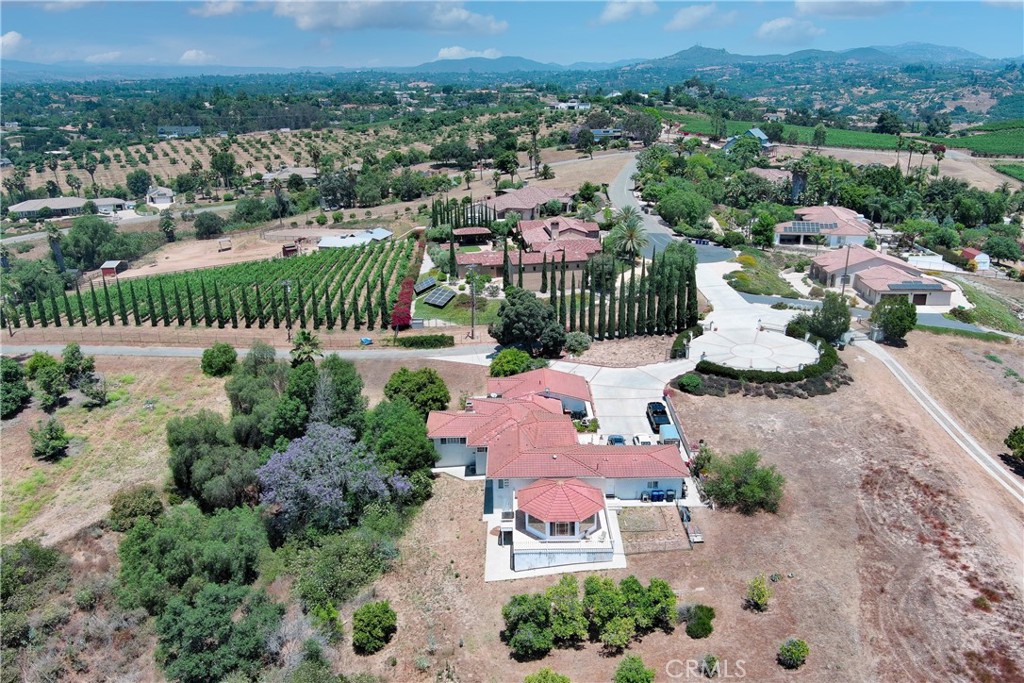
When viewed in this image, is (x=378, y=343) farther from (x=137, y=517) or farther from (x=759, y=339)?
(x=759, y=339)

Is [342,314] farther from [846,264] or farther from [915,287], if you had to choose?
[915,287]

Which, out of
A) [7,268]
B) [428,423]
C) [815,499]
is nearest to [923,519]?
[815,499]

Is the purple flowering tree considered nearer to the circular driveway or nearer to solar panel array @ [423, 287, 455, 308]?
solar panel array @ [423, 287, 455, 308]

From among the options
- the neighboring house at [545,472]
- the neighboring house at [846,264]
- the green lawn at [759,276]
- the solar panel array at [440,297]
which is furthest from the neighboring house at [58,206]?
the neighboring house at [846,264]

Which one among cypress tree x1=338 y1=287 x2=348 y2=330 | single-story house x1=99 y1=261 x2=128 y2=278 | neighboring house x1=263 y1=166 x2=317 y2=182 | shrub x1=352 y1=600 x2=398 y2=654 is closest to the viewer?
shrub x1=352 y1=600 x2=398 y2=654

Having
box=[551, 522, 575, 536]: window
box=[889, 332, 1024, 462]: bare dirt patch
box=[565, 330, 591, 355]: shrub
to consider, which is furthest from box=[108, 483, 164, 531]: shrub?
box=[889, 332, 1024, 462]: bare dirt patch

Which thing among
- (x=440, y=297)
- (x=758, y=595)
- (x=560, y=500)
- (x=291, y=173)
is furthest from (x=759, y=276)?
(x=291, y=173)
